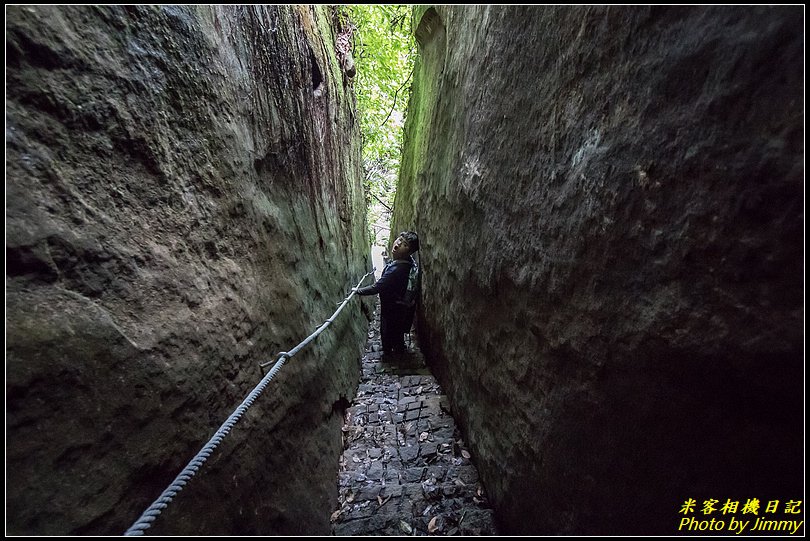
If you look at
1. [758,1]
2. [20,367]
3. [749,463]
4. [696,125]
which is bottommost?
[749,463]

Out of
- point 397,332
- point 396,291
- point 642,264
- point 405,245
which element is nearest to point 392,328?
point 397,332

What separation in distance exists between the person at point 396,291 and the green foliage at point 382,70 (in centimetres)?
496

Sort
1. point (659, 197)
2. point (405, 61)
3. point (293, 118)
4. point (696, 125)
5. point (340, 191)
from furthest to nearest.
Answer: point (405, 61) < point (340, 191) < point (293, 118) < point (659, 197) < point (696, 125)

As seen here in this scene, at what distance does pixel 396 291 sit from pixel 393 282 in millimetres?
200

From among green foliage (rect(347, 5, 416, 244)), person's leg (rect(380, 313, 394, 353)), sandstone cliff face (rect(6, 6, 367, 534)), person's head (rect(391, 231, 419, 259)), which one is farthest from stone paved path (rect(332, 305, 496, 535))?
green foliage (rect(347, 5, 416, 244))

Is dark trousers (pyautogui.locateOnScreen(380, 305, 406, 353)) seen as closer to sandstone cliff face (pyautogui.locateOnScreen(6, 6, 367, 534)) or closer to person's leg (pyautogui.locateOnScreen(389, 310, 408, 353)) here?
person's leg (pyautogui.locateOnScreen(389, 310, 408, 353))

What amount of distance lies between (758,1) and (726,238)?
0.72 m

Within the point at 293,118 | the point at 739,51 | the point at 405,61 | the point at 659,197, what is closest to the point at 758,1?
the point at 739,51

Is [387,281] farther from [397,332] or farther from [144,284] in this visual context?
[144,284]

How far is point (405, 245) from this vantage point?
19.5 feet

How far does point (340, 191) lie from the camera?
6.55 m

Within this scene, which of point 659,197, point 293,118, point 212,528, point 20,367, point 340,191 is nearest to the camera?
point 20,367

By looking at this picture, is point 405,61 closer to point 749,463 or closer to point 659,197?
point 659,197

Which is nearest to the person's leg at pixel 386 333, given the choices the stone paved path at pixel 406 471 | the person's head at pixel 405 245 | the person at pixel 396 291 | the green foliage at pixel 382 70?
the person at pixel 396 291
